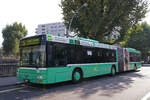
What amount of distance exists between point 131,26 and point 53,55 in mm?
17317

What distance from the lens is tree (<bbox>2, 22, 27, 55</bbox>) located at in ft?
164

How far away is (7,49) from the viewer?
5041 cm

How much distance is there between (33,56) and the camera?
24.8ft

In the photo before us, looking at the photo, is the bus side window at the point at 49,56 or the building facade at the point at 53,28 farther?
the building facade at the point at 53,28

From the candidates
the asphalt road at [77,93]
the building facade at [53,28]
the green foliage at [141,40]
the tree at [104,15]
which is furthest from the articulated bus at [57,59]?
the building facade at [53,28]

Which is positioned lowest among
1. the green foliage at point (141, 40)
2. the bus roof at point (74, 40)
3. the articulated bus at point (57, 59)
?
the articulated bus at point (57, 59)

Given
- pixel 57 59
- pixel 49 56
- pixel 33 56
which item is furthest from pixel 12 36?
pixel 49 56

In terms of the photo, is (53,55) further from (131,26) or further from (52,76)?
(131,26)

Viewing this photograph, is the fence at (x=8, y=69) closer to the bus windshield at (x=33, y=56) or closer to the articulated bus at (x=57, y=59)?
the articulated bus at (x=57, y=59)

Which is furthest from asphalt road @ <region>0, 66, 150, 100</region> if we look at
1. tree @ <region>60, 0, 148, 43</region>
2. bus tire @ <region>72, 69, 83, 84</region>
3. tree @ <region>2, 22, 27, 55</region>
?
tree @ <region>2, 22, 27, 55</region>

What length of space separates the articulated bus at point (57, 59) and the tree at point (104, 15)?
7950 mm

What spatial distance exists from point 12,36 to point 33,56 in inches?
1947

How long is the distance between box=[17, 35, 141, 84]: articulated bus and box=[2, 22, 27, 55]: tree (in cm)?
4299

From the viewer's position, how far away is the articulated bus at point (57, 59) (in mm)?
7266
